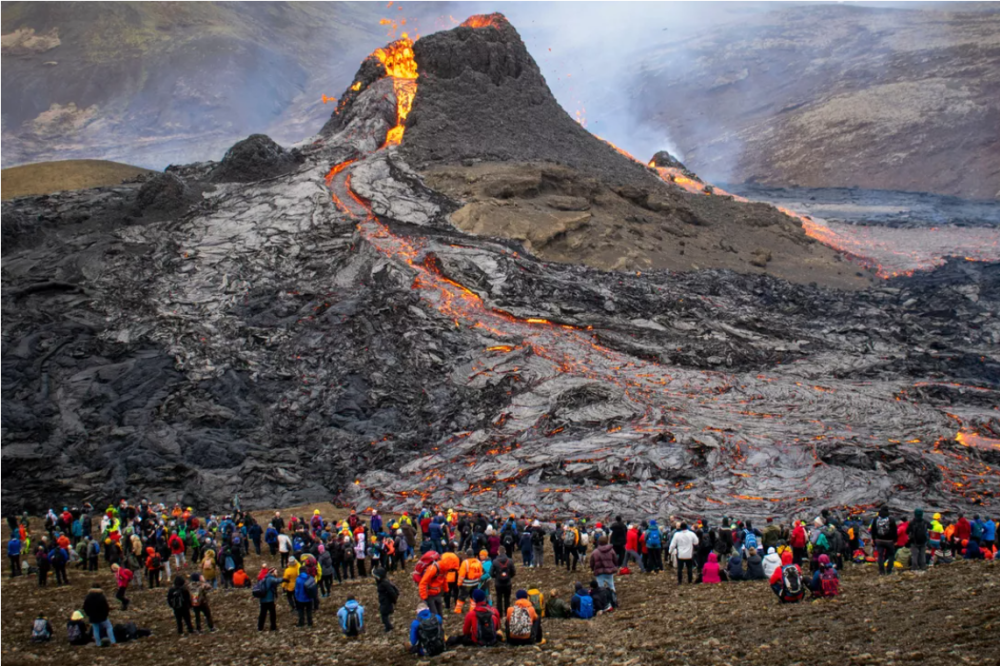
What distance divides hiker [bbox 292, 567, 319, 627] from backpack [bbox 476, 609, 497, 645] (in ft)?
14.9

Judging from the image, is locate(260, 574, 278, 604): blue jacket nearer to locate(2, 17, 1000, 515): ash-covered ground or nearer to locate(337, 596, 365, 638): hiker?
locate(337, 596, 365, 638): hiker

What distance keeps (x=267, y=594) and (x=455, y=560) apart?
12.5 ft

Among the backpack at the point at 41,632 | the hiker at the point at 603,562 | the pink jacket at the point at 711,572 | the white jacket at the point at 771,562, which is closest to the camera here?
the hiker at the point at 603,562

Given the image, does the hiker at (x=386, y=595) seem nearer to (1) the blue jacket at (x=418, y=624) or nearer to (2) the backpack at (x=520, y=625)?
(1) the blue jacket at (x=418, y=624)

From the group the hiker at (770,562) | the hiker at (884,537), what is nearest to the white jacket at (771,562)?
the hiker at (770,562)

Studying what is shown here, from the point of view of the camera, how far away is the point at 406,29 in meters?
199

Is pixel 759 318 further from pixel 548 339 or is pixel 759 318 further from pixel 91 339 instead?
pixel 91 339

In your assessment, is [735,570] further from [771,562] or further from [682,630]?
[682,630]

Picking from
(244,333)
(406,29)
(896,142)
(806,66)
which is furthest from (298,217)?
(406,29)

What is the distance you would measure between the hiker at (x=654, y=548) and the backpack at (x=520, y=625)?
7.02m

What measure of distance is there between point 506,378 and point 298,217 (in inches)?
768

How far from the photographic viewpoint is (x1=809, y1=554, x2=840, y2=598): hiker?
16125mm

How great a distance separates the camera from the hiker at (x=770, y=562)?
18761 millimetres

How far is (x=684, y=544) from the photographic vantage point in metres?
19.5
